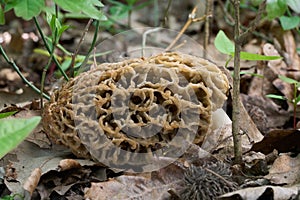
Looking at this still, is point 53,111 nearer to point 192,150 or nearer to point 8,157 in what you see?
point 8,157

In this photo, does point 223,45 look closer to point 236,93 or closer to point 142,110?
point 236,93

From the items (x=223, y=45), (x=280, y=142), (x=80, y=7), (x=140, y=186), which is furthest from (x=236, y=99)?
(x=80, y=7)

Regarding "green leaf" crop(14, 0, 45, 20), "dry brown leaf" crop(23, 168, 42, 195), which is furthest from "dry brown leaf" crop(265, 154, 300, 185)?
"green leaf" crop(14, 0, 45, 20)

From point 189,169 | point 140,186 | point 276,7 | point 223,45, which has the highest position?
point 276,7

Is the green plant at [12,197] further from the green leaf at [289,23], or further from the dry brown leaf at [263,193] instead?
the green leaf at [289,23]

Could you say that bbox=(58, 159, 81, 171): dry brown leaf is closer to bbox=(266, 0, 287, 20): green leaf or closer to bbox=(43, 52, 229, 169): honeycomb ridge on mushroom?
bbox=(43, 52, 229, 169): honeycomb ridge on mushroom

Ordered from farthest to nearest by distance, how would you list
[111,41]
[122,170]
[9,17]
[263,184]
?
[9,17] < [111,41] < [122,170] < [263,184]

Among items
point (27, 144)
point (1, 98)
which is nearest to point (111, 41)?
point (1, 98)
